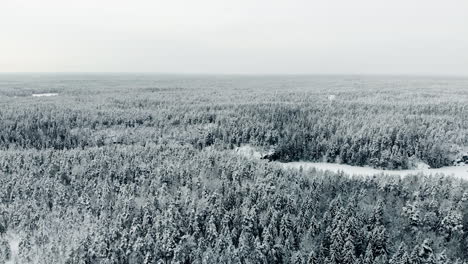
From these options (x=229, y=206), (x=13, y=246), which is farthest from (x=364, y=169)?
(x=13, y=246)

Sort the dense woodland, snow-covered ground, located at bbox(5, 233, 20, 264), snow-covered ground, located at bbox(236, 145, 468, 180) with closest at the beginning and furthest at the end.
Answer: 1. snow-covered ground, located at bbox(5, 233, 20, 264)
2. the dense woodland
3. snow-covered ground, located at bbox(236, 145, 468, 180)

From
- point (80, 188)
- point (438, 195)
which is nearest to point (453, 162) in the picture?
point (438, 195)

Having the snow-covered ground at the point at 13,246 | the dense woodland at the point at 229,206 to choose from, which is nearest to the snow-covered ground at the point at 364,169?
the dense woodland at the point at 229,206

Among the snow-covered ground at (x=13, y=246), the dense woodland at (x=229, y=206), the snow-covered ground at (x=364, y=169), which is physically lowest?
the snow-covered ground at (x=364, y=169)

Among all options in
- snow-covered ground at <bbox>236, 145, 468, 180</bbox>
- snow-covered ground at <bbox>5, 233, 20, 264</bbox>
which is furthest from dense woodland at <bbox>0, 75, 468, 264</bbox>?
snow-covered ground at <bbox>236, 145, 468, 180</bbox>

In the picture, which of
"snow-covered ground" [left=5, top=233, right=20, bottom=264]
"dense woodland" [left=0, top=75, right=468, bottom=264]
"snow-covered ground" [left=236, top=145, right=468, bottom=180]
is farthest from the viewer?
"snow-covered ground" [left=236, top=145, right=468, bottom=180]

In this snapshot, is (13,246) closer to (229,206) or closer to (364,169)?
(229,206)

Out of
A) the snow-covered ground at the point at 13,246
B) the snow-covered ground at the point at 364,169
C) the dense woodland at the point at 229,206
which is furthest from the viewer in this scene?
the snow-covered ground at the point at 364,169

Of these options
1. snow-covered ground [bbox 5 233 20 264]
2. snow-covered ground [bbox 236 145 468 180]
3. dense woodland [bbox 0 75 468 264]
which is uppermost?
dense woodland [bbox 0 75 468 264]

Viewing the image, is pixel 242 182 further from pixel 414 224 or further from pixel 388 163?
pixel 388 163

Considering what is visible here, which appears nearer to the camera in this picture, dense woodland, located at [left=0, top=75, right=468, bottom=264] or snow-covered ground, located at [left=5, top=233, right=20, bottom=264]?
snow-covered ground, located at [left=5, top=233, right=20, bottom=264]

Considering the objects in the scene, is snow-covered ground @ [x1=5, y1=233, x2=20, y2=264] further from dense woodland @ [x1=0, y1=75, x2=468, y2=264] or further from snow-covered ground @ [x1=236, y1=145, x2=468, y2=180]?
snow-covered ground @ [x1=236, y1=145, x2=468, y2=180]

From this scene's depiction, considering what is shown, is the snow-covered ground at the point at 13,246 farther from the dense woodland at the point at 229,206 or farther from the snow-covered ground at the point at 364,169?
the snow-covered ground at the point at 364,169
